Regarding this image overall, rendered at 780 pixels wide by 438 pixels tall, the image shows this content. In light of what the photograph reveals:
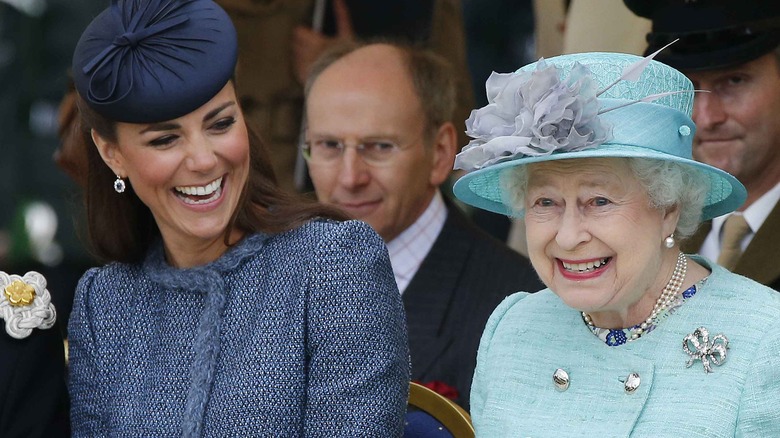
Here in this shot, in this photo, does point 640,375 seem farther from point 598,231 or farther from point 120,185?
point 120,185

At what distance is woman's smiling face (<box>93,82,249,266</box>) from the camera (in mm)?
2953

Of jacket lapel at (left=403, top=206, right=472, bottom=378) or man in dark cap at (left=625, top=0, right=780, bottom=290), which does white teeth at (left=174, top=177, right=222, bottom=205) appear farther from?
man in dark cap at (left=625, top=0, right=780, bottom=290)

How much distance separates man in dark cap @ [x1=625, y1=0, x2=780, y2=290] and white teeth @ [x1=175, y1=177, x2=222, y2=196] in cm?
152

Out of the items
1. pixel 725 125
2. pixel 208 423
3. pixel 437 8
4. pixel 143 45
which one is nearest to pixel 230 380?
pixel 208 423

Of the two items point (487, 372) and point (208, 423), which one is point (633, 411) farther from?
point (208, 423)

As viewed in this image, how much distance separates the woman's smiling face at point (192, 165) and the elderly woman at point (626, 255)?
0.60 meters

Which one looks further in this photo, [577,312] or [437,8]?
[437,8]

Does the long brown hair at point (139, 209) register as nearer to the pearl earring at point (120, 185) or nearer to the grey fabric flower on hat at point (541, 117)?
the pearl earring at point (120, 185)

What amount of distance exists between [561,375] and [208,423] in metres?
0.76

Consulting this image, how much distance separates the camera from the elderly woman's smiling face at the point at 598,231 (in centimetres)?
255

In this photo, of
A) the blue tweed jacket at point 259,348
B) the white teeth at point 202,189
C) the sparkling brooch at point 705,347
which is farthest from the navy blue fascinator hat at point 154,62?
the sparkling brooch at point 705,347

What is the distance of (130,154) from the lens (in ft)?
9.84

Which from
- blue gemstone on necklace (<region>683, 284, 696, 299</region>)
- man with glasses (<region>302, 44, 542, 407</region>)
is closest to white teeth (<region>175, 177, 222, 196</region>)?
blue gemstone on necklace (<region>683, 284, 696, 299</region>)

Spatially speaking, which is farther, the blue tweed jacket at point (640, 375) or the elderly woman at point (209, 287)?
the elderly woman at point (209, 287)
